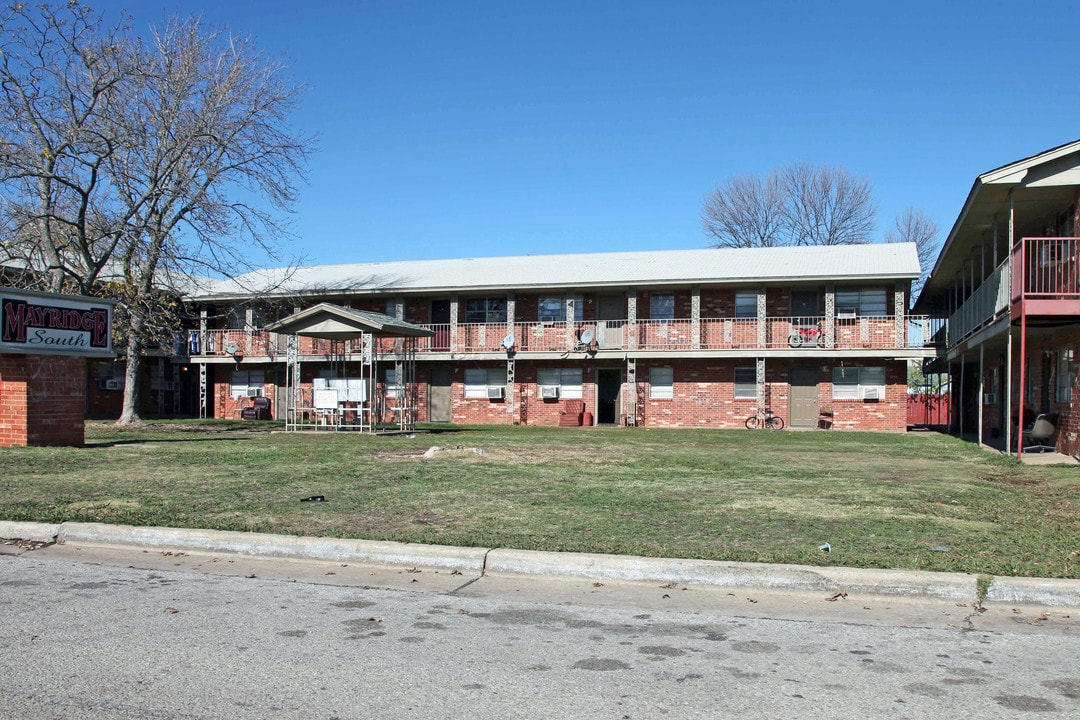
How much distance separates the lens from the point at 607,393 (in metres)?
33.2

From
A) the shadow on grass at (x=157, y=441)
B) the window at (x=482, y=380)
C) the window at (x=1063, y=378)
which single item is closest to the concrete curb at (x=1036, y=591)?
the window at (x=1063, y=378)

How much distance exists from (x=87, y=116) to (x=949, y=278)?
25962 mm

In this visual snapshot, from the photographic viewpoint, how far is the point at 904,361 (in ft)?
98.8

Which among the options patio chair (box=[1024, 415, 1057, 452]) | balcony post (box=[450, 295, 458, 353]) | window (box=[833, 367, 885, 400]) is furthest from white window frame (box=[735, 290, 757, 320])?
patio chair (box=[1024, 415, 1057, 452])

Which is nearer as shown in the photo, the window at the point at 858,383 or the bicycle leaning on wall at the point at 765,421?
the window at the point at 858,383

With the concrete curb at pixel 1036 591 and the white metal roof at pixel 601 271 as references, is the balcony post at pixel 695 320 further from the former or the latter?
A: the concrete curb at pixel 1036 591

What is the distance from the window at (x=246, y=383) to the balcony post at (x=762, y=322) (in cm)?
1963

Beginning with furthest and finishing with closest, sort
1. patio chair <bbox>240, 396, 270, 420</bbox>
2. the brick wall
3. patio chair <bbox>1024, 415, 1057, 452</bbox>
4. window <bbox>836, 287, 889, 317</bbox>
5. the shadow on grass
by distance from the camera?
1. patio chair <bbox>240, 396, 270, 420</bbox>
2. window <bbox>836, 287, 889, 317</bbox>
3. patio chair <bbox>1024, 415, 1057, 452</bbox>
4. the shadow on grass
5. the brick wall

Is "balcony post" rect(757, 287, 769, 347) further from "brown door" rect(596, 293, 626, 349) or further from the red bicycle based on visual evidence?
"brown door" rect(596, 293, 626, 349)

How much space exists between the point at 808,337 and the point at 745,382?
2831mm

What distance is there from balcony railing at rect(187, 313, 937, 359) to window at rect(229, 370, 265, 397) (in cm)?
170

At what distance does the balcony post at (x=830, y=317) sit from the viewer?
2947 centimetres

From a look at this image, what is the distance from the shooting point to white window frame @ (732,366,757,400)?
31281mm

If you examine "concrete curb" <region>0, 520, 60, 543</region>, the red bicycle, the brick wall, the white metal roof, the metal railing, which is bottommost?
"concrete curb" <region>0, 520, 60, 543</region>
